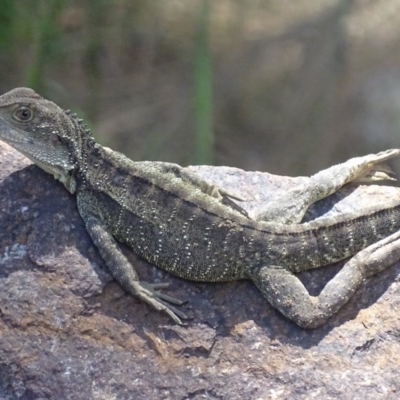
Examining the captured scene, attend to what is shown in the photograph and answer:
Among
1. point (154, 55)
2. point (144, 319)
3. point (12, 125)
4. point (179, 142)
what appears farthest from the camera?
point (154, 55)

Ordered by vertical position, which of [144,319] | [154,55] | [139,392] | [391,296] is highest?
[154,55]

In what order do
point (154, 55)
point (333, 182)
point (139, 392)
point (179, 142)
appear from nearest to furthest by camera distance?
point (139, 392), point (333, 182), point (179, 142), point (154, 55)

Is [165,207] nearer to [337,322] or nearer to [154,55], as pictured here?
[337,322]

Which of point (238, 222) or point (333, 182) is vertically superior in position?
point (333, 182)

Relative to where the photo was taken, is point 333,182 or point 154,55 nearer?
point 333,182

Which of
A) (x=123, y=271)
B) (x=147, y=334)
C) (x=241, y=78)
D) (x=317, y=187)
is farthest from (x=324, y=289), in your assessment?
(x=241, y=78)

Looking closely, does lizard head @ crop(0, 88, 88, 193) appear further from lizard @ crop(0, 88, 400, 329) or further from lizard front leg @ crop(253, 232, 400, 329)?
lizard front leg @ crop(253, 232, 400, 329)

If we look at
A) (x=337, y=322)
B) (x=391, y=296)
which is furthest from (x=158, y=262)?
(x=391, y=296)

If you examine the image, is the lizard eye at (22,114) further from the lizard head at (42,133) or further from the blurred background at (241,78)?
the blurred background at (241,78)
